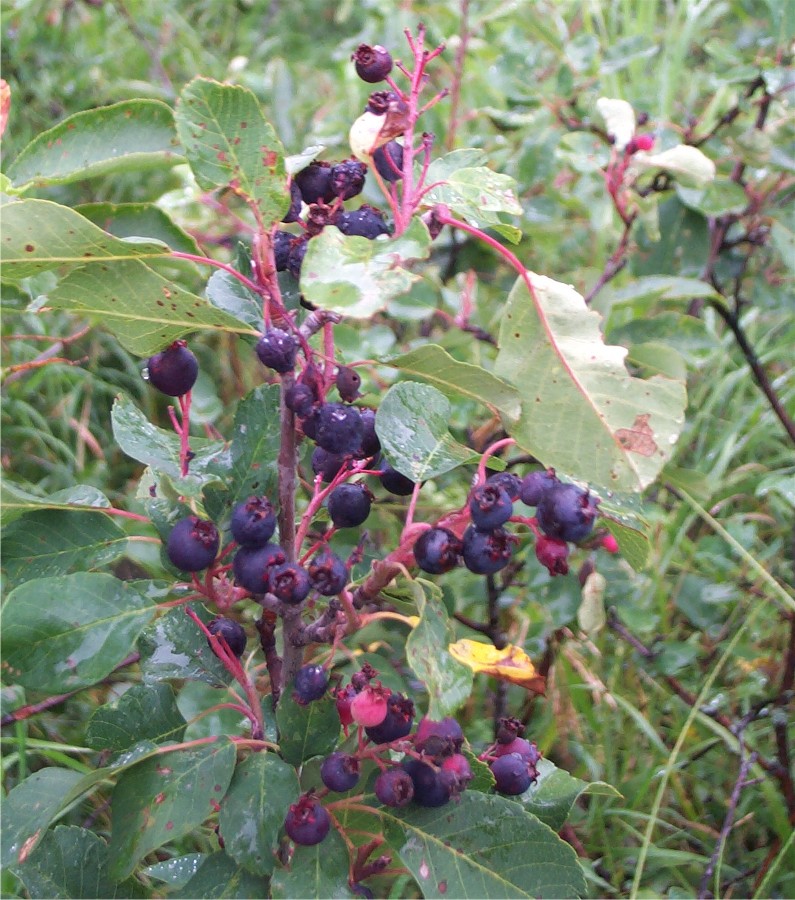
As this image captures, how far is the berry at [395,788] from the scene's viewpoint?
2.22ft

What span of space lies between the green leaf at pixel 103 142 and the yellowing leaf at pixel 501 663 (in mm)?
594

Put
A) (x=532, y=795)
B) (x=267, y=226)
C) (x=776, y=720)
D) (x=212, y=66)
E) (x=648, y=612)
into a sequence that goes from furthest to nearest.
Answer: (x=212, y=66), (x=648, y=612), (x=776, y=720), (x=532, y=795), (x=267, y=226)

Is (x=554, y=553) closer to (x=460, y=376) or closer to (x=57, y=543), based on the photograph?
(x=460, y=376)

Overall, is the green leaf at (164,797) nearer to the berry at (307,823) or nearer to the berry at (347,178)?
the berry at (307,823)

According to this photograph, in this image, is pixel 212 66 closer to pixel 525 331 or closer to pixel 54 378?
pixel 54 378

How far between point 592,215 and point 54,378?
4.32 feet

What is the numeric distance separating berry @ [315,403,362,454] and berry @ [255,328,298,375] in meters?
0.05

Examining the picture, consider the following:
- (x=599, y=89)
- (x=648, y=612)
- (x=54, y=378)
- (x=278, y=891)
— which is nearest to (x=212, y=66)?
(x=54, y=378)

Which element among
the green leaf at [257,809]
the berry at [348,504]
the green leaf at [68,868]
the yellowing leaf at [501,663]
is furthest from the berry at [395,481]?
the green leaf at [68,868]

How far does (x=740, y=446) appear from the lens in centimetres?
187

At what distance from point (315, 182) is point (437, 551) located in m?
0.32

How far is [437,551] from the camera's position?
625mm

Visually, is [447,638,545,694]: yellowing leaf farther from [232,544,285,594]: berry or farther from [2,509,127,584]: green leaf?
[2,509,127,584]: green leaf

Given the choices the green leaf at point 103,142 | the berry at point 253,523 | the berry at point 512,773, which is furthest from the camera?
the green leaf at point 103,142
